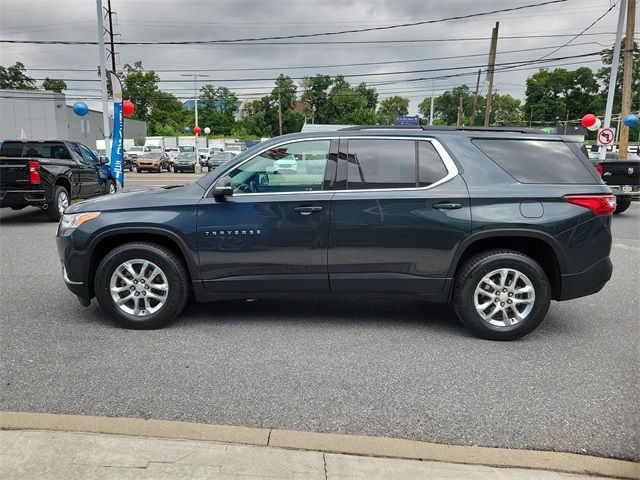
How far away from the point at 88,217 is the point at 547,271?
13.3 ft

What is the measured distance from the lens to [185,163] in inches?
1473

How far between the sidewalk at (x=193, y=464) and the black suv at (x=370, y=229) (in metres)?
1.87

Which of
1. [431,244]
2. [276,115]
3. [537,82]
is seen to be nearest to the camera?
[431,244]

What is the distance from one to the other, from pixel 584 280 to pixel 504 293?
0.70m

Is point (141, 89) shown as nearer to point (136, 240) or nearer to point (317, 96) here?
point (317, 96)

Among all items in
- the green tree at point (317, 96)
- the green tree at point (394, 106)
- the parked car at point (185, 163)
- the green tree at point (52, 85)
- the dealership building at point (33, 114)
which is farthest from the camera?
the green tree at point (394, 106)

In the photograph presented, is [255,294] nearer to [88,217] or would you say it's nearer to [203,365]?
[203,365]

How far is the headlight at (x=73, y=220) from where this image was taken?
4.60 m

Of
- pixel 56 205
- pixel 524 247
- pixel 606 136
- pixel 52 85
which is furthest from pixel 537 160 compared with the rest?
pixel 52 85

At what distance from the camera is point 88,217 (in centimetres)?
460

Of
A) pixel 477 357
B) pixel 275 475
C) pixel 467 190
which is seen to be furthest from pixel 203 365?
pixel 467 190

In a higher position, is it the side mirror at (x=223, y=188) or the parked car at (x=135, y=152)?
the parked car at (x=135, y=152)

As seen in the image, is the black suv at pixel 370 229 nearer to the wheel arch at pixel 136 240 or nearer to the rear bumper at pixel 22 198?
the wheel arch at pixel 136 240

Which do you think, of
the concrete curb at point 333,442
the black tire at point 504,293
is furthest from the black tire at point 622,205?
the concrete curb at point 333,442
